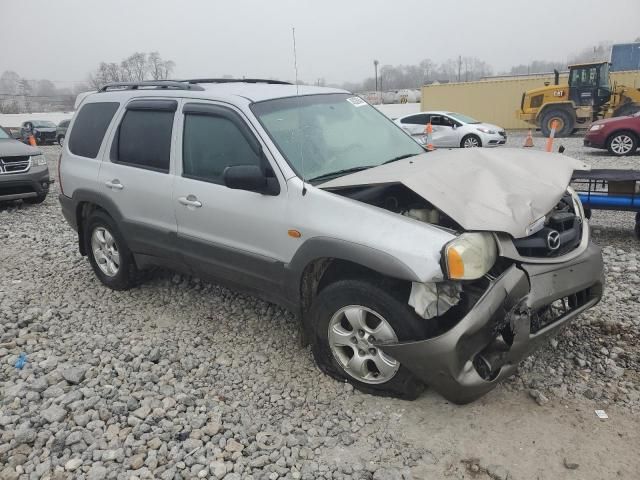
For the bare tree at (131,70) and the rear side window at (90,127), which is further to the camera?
the bare tree at (131,70)

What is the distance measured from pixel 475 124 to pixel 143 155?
49.5 feet

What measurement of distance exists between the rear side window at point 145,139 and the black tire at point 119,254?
2.13 ft

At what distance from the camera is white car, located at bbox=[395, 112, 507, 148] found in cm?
1695

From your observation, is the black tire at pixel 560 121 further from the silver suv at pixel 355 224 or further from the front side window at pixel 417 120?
the silver suv at pixel 355 224

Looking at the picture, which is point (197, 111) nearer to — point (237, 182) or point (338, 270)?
point (237, 182)

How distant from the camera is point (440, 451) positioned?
2691 millimetres

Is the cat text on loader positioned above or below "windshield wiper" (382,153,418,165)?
below

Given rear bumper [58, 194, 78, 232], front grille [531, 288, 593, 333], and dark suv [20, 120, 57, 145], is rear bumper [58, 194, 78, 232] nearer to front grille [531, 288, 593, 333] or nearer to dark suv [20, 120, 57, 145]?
front grille [531, 288, 593, 333]

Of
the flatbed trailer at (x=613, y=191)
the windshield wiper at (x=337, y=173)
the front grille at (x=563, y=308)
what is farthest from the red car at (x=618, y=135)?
the windshield wiper at (x=337, y=173)

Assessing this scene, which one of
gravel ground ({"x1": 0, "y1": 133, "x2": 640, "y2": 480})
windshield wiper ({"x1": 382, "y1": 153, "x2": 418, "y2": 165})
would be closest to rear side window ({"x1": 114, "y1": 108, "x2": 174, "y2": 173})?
gravel ground ({"x1": 0, "y1": 133, "x2": 640, "y2": 480})

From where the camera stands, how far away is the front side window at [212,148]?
11.8ft

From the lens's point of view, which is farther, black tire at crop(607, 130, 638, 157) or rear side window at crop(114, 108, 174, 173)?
black tire at crop(607, 130, 638, 157)

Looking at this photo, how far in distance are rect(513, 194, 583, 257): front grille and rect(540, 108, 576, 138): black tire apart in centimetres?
1937

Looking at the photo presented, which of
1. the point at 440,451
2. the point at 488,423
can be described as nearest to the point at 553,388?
the point at 488,423
